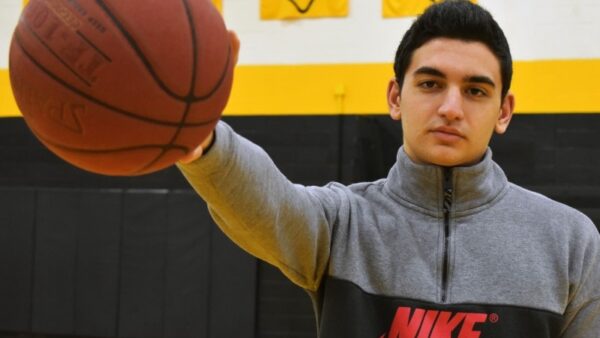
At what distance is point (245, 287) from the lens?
13.3 feet

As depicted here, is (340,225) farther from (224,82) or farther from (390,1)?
(390,1)

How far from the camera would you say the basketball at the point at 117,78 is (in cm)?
98

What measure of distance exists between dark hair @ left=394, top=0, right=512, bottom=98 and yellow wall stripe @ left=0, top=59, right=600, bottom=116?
8.61ft

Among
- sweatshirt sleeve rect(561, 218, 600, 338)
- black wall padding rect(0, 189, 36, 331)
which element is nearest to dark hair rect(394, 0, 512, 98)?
sweatshirt sleeve rect(561, 218, 600, 338)

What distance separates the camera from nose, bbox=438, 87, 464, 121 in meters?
1.31

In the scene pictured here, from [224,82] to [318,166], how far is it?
302 centimetres

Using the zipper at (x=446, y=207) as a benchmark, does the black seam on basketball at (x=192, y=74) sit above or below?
above

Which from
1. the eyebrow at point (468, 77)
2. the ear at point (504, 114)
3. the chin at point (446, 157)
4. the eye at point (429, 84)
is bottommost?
the chin at point (446, 157)

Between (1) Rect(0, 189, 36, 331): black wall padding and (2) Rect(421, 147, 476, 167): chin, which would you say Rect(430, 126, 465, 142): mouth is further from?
(1) Rect(0, 189, 36, 331): black wall padding

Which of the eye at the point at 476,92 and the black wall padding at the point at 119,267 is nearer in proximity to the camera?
the eye at the point at 476,92

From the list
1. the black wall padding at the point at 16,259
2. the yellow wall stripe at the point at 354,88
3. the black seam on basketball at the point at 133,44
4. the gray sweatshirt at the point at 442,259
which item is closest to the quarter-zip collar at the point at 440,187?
the gray sweatshirt at the point at 442,259

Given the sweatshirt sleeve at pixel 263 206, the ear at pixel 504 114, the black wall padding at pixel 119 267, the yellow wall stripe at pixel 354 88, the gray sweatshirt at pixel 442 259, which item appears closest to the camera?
the sweatshirt sleeve at pixel 263 206

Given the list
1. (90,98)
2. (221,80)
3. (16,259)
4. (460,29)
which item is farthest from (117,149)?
(16,259)

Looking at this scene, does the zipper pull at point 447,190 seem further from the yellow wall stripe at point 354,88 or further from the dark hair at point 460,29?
the yellow wall stripe at point 354,88
